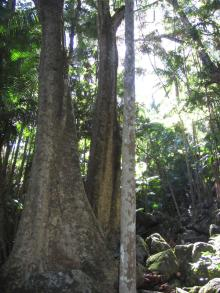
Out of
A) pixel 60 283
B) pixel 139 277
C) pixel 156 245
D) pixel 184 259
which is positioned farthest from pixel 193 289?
pixel 156 245

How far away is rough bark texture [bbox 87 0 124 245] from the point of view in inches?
403

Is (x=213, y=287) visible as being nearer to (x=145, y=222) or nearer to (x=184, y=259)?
(x=184, y=259)

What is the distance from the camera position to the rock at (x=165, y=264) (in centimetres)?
1007

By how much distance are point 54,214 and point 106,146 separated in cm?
283

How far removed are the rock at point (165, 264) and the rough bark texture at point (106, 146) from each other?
1.18 m

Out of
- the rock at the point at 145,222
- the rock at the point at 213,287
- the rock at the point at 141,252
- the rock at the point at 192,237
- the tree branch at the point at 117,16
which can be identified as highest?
the tree branch at the point at 117,16

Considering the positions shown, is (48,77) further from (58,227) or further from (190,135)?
(190,135)

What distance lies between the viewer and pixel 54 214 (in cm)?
845

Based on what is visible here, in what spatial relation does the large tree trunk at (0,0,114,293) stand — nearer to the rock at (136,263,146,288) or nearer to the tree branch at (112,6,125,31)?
the rock at (136,263,146,288)

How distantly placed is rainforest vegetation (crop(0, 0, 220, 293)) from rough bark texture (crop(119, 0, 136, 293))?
19mm

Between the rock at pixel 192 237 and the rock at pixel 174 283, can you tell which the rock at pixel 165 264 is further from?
the rock at pixel 192 237

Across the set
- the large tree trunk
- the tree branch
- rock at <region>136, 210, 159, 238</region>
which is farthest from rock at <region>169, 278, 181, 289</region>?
rock at <region>136, 210, 159, 238</region>

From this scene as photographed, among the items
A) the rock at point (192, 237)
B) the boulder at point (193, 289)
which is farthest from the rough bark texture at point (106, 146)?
the rock at point (192, 237)

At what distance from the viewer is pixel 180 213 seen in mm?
21125
